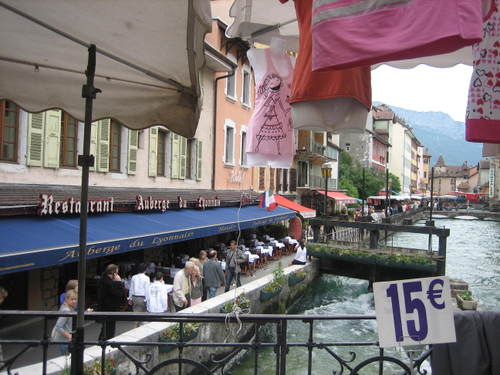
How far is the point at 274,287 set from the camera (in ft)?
41.9

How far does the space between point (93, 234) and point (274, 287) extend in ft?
19.3

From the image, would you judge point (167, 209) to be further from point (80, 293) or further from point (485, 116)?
point (485, 116)

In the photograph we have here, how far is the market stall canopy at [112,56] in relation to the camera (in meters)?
2.46

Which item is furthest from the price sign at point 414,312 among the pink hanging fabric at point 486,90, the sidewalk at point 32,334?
the sidewalk at point 32,334

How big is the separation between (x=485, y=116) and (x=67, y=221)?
28.3 ft

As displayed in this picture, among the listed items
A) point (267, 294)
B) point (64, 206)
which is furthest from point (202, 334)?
point (64, 206)

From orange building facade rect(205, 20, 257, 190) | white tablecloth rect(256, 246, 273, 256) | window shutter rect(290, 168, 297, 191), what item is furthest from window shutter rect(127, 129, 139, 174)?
window shutter rect(290, 168, 297, 191)

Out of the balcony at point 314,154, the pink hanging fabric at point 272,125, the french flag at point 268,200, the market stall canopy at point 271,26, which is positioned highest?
the balcony at point 314,154

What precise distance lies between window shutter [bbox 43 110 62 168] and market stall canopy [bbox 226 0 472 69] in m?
7.34

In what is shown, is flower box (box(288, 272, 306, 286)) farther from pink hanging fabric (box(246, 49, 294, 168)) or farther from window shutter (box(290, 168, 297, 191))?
window shutter (box(290, 168, 297, 191))

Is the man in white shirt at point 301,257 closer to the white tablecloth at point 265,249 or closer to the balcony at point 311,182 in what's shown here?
the white tablecloth at point 265,249

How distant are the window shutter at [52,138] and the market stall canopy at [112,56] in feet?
23.8

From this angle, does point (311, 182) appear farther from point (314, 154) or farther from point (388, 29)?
point (388, 29)

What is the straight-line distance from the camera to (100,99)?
10.3 ft
